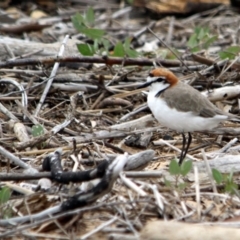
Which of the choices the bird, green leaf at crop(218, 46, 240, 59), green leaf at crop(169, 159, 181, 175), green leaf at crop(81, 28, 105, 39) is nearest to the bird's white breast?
the bird

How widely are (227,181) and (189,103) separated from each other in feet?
3.34

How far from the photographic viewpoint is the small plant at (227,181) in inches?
174

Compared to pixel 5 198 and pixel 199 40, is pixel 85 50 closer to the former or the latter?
pixel 199 40

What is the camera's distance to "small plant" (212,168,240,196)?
4.41 metres

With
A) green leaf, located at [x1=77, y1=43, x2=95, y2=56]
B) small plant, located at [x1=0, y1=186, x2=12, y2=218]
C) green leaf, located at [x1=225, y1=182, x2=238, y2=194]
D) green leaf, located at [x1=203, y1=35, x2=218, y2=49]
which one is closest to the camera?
small plant, located at [x1=0, y1=186, x2=12, y2=218]

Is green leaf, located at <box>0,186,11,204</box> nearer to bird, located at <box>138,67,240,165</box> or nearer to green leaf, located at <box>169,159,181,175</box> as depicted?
green leaf, located at <box>169,159,181,175</box>

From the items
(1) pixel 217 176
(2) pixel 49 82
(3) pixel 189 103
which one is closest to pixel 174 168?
(1) pixel 217 176

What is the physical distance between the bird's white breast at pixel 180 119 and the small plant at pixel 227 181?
2.46 ft

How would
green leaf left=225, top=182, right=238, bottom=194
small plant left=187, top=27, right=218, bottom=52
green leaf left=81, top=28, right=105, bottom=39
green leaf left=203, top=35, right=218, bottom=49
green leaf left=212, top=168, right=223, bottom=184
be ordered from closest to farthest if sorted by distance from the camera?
green leaf left=225, top=182, right=238, bottom=194
green leaf left=212, top=168, right=223, bottom=184
green leaf left=81, top=28, right=105, bottom=39
green leaf left=203, top=35, right=218, bottom=49
small plant left=187, top=27, right=218, bottom=52

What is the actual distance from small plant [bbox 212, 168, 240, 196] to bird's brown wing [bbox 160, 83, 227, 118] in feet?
2.65

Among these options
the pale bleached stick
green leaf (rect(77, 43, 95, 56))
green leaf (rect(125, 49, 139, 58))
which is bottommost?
the pale bleached stick

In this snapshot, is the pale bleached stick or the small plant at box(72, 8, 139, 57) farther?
the small plant at box(72, 8, 139, 57)

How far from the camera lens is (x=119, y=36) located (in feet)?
29.5

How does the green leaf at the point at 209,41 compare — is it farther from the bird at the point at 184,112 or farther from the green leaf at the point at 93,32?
the bird at the point at 184,112
